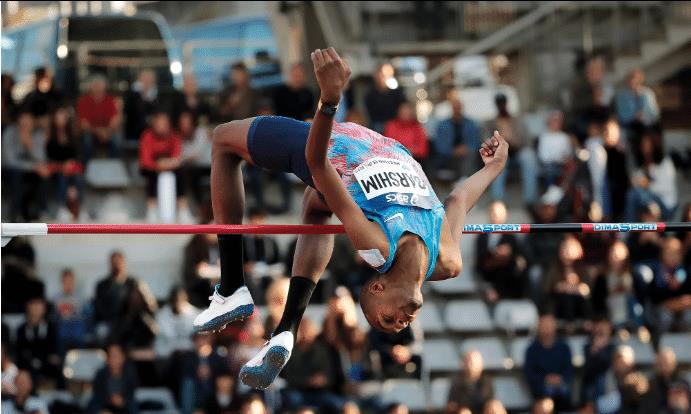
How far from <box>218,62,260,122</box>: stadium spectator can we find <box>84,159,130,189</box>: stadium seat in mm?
987

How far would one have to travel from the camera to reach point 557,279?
1212 centimetres

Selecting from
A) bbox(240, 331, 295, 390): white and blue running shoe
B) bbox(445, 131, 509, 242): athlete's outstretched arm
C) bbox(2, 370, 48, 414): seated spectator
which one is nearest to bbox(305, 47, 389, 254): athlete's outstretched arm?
bbox(445, 131, 509, 242): athlete's outstretched arm

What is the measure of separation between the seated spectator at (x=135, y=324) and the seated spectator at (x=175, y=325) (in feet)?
0.26

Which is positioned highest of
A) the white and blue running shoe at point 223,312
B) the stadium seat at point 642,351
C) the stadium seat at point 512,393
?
the white and blue running shoe at point 223,312

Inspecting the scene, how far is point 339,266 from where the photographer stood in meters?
12.1

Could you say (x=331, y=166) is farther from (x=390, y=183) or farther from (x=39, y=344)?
(x=39, y=344)

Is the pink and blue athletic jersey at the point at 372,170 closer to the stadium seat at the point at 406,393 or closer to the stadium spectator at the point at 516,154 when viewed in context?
the stadium seat at the point at 406,393

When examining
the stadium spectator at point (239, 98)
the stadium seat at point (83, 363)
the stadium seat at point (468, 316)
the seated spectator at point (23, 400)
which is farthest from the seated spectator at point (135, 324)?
the stadium seat at point (468, 316)

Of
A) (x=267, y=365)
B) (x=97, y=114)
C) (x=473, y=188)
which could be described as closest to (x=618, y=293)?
(x=97, y=114)

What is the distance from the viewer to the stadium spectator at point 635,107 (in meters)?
13.1

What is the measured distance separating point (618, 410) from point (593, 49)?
3.66 m

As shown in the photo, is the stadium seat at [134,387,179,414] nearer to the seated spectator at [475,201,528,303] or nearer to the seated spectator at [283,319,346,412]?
the seated spectator at [283,319,346,412]

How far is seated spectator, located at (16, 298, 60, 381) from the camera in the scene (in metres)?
11.6

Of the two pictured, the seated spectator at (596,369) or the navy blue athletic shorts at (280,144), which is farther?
the seated spectator at (596,369)
